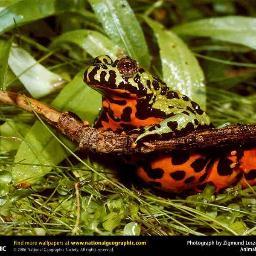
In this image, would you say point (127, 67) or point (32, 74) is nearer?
point (127, 67)

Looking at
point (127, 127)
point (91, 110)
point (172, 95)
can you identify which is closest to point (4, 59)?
point (91, 110)

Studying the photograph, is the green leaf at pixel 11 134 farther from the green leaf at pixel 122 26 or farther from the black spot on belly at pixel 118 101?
the green leaf at pixel 122 26

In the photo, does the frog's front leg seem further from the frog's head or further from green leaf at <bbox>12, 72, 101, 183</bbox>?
green leaf at <bbox>12, 72, 101, 183</bbox>

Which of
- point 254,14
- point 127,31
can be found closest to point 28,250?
point 127,31

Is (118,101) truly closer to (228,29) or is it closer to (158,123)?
(158,123)

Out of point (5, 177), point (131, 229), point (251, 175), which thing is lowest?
point (131, 229)

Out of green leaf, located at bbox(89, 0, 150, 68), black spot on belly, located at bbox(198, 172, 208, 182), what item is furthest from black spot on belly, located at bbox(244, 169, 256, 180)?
green leaf, located at bbox(89, 0, 150, 68)

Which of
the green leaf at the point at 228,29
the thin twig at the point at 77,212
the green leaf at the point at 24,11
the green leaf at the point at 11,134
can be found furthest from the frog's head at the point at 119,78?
the green leaf at the point at 228,29

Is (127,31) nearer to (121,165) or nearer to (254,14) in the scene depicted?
(121,165)
